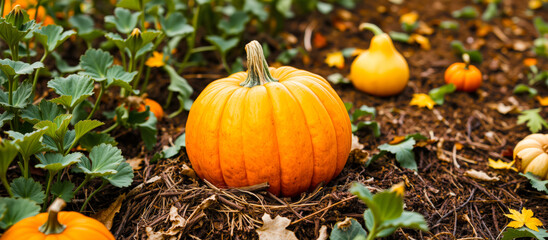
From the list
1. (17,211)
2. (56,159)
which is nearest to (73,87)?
(56,159)

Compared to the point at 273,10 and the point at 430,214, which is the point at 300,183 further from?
the point at 273,10

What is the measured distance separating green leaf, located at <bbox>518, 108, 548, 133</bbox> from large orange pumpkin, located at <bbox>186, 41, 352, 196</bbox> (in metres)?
1.68

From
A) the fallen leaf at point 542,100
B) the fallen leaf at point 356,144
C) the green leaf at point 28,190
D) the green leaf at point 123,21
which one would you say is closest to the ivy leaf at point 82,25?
the green leaf at point 123,21

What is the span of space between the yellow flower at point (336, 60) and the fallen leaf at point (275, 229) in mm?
2170

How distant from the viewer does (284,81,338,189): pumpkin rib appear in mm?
1969

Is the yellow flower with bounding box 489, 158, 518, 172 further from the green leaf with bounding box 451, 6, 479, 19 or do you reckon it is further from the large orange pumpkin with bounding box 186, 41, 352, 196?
the green leaf with bounding box 451, 6, 479, 19

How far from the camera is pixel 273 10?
165 inches

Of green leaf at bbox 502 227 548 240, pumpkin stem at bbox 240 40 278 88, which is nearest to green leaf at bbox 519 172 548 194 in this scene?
green leaf at bbox 502 227 548 240

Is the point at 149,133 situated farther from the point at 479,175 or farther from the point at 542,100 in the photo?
the point at 542,100

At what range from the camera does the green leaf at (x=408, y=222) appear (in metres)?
1.46

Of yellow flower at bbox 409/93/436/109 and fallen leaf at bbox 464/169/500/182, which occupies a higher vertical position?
fallen leaf at bbox 464/169/500/182

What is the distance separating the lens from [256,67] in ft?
6.70

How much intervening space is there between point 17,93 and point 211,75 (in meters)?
1.68

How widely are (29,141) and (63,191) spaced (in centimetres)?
34
